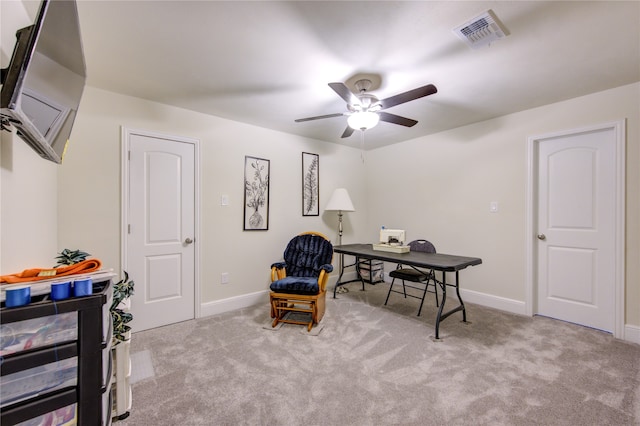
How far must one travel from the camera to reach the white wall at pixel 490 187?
8.11 ft

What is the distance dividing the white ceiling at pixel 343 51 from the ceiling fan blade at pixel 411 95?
250mm

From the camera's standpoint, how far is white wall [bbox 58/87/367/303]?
2.44 m

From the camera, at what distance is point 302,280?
9.47 ft

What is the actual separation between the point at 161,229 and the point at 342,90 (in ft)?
7.63

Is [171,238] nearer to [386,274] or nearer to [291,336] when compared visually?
[291,336]

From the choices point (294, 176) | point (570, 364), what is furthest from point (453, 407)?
point (294, 176)

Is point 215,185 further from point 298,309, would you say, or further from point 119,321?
point 119,321

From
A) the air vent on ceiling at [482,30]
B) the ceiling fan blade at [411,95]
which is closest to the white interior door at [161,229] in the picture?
the ceiling fan blade at [411,95]

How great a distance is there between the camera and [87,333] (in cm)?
90

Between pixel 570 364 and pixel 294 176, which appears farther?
pixel 294 176

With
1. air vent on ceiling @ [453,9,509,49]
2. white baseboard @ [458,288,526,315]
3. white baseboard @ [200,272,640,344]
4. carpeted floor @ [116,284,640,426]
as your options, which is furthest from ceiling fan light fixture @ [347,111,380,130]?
white baseboard @ [458,288,526,315]

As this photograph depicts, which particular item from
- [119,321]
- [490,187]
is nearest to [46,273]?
[119,321]

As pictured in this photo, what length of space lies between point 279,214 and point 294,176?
61 centimetres

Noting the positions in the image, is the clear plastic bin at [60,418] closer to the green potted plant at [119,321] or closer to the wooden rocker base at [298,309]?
the green potted plant at [119,321]
